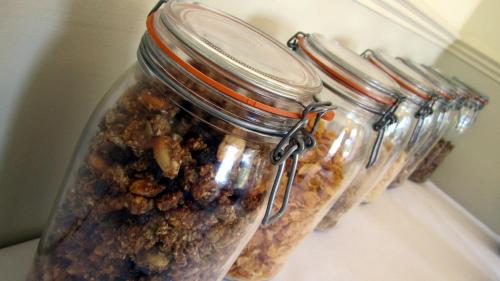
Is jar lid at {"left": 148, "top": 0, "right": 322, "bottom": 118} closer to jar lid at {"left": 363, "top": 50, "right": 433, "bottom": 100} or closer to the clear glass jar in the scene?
jar lid at {"left": 363, "top": 50, "right": 433, "bottom": 100}

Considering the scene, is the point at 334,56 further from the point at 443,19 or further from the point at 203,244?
the point at 443,19

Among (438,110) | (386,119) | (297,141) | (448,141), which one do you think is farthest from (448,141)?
(297,141)

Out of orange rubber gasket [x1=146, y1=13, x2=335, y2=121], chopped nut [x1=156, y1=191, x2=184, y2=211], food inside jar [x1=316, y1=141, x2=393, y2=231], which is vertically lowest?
food inside jar [x1=316, y1=141, x2=393, y2=231]

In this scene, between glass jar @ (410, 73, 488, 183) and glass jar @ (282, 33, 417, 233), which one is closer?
glass jar @ (282, 33, 417, 233)

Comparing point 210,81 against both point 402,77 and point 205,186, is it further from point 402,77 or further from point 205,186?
point 402,77

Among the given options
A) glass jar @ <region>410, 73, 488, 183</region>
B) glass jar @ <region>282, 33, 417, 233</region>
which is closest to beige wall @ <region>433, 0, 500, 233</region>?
glass jar @ <region>410, 73, 488, 183</region>

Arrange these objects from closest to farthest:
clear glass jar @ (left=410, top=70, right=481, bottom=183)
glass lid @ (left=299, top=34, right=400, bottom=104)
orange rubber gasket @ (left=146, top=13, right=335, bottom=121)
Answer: orange rubber gasket @ (left=146, top=13, right=335, bottom=121) < glass lid @ (left=299, top=34, right=400, bottom=104) < clear glass jar @ (left=410, top=70, right=481, bottom=183)
